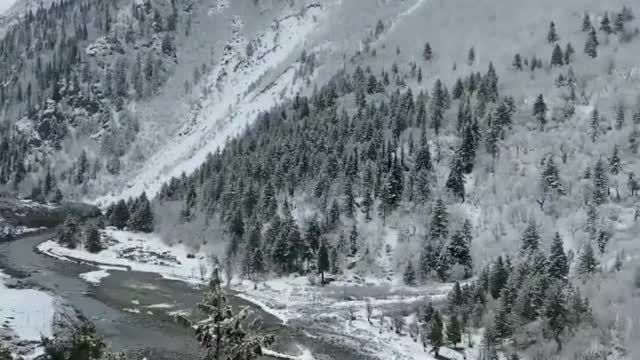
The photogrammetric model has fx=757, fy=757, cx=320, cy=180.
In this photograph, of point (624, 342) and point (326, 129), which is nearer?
point (624, 342)

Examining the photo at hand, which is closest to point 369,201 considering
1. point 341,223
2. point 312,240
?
point 341,223

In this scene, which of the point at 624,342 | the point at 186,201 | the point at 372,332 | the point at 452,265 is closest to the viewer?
the point at 624,342

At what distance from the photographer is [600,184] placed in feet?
485

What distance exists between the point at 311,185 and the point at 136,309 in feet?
232

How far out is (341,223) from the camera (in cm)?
15625

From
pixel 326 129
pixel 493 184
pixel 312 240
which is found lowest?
pixel 312 240

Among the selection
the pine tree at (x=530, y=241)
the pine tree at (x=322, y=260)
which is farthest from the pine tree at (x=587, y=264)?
the pine tree at (x=322, y=260)

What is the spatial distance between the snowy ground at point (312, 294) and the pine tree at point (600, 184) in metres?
37.8

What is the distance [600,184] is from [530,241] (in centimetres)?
2562

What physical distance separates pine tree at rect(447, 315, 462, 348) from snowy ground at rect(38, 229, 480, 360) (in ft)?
6.45

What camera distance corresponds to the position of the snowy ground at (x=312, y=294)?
10225cm

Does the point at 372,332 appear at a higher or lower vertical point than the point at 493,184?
lower

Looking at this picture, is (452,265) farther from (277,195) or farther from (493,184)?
(277,195)

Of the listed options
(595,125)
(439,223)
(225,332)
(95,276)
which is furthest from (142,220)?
(225,332)
